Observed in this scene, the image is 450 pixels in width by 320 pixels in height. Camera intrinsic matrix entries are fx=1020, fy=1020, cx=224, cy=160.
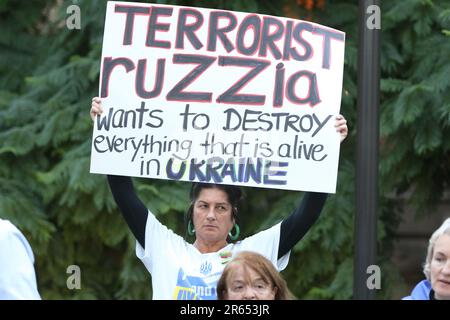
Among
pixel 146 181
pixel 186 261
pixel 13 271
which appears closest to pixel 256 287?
pixel 186 261

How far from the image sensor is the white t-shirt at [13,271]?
2.66m

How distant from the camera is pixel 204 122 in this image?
4.02 m

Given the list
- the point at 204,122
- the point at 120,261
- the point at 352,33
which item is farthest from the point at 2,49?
the point at 204,122

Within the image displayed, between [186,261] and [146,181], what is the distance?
2.04 meters

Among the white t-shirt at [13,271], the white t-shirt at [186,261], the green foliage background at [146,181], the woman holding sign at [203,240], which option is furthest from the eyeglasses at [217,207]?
the green foliage background at [146,181]

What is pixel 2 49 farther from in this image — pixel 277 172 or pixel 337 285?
pixel 277 172

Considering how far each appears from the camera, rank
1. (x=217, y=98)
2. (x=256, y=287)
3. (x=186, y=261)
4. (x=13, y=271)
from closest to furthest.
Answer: (x=13, y=271), (x=256, y=287), (x=186, y=261), (x=217, y=98)

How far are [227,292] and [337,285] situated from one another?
2.50m

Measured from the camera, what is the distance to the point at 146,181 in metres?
5.75

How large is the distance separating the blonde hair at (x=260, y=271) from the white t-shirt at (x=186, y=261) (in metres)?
0.32
